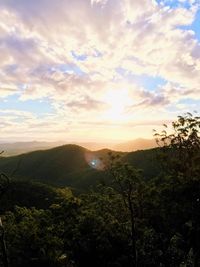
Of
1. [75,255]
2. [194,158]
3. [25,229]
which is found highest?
[194,158]

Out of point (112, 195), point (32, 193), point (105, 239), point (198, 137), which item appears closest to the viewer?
point (105, 239)

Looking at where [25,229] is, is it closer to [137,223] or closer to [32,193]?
[137,223]

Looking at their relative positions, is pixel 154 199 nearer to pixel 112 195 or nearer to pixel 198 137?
pixel 112 195

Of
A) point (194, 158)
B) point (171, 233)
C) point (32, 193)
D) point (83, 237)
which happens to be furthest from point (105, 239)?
point (32, 193)

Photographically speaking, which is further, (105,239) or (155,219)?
(155,219)

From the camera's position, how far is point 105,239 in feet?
174

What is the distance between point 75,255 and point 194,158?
844 inches

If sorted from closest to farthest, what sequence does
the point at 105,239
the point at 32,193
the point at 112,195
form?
the point at 105,239, the point at 112,195, the point at 32,193

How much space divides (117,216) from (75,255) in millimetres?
8520

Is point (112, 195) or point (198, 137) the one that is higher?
point (198, 137)

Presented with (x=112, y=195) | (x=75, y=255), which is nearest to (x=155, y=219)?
(x=112, y=195)

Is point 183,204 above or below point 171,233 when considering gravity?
above

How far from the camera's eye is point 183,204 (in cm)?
5588

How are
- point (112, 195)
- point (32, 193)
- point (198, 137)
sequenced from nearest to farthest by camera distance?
1. point (198, 137)
2. point (112, 195)
3. point (32, 193)
